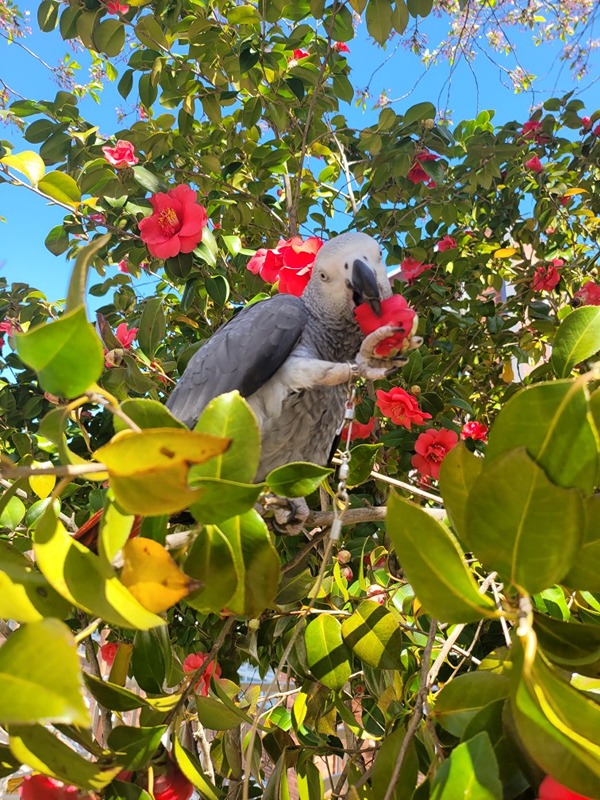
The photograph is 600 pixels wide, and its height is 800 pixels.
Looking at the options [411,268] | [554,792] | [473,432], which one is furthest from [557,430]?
[411,268]

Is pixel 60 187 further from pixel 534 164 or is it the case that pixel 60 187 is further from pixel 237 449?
pixel 534 164

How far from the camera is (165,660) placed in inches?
14.2

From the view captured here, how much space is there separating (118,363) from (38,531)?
0.68 meters

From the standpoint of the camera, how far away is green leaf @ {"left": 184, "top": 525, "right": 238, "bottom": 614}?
0.82ft

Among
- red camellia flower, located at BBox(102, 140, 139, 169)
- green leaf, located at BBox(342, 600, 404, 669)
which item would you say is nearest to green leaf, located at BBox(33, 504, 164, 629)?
green leaf, located at BBox(342, 600, 404, 669)

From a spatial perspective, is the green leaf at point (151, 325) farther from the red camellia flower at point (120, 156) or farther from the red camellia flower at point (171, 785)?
the red camellia flower at point (171, 785)

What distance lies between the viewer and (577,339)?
383 mm

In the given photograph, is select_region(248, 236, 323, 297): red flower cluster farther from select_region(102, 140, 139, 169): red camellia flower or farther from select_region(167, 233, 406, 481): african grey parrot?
select_region(102, 140, 139, 169): red camellia flower

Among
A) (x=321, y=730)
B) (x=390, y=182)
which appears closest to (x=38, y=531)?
(x=321, y=730)

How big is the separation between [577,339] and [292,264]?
0.46 metres

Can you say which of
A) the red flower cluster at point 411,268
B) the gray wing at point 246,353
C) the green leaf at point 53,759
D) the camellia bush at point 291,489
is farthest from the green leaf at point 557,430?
the red flower cluster at point 411,268

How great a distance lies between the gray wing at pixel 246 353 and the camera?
2.30 ft

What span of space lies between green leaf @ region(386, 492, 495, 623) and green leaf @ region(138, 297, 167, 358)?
0.64 meters

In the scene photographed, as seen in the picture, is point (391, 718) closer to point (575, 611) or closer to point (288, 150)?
point (575, 611)
